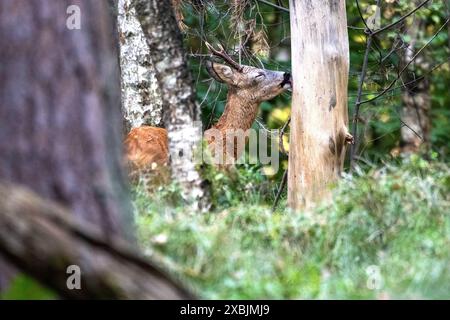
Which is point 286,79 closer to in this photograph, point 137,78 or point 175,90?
point 137,78

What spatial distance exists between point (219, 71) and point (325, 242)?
479cm

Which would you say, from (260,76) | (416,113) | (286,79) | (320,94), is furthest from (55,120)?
(416,113)

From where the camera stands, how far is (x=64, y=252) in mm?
4328

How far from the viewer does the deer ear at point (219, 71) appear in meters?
10.7

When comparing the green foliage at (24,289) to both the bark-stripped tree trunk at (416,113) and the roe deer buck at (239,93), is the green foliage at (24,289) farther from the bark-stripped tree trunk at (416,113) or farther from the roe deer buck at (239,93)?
the bark-stripped tree trunk at (416,113)

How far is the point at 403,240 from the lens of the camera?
6109mm

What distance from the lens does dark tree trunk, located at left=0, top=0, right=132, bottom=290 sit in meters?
4.56

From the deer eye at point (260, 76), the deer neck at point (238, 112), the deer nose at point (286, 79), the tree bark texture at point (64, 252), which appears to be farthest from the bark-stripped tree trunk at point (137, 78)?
the tree bark texture at point (64, 252)

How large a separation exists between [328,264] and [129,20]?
548 cm

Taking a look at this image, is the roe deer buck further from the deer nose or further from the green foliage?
the green foliage

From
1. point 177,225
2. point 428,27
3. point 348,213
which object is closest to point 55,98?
point 177,225

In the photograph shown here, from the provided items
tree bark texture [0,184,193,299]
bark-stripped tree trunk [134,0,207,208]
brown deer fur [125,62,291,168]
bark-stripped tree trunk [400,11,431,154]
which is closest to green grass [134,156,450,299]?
bark-stripped tree trunk [134,0,207,208]

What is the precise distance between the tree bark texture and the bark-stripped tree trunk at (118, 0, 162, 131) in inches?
243

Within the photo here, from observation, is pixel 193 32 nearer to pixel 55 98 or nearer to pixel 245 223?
pixel 245 223
